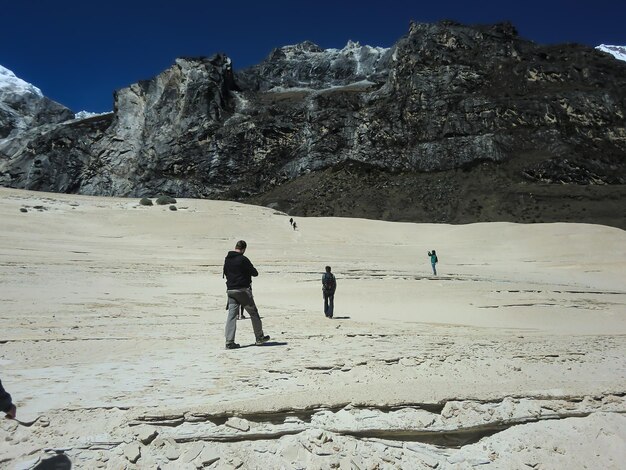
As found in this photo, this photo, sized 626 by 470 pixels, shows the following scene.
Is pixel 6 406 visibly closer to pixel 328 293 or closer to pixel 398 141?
pixel 328 293

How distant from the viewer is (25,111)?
134125mm

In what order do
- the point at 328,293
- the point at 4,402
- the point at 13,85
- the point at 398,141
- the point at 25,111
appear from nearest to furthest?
the point at 4,402, the point at 328,293, the point at 398,141, the point at 25,111, the point at 13,85

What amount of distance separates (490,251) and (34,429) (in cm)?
3406

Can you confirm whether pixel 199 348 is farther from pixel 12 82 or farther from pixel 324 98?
pixel 12 82

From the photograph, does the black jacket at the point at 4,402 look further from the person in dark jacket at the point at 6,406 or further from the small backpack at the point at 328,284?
the small backpack at the point at 328,284

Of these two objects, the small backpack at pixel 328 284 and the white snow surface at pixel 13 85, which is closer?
the small backpack at pixel 328 284

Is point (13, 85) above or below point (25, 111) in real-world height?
above

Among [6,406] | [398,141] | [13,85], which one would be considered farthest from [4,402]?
[13,85]

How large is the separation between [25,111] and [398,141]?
373 ft

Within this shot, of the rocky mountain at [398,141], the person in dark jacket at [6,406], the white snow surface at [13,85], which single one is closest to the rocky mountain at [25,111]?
the white snow surface at [13,85]

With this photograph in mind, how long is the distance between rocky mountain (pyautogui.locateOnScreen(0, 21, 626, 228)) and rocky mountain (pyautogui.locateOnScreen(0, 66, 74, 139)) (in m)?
22.5

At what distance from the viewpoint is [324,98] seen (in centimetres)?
8856

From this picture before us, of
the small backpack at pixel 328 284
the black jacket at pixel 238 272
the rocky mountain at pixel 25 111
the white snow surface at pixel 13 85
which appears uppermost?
the white snow surface at pixel 13 85

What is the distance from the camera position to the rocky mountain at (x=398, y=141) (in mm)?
63656
